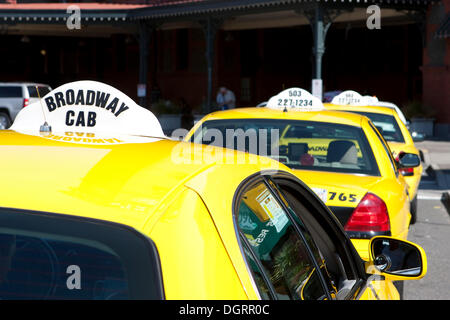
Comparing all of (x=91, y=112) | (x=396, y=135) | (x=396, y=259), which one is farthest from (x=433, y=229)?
(x=91, y=112)

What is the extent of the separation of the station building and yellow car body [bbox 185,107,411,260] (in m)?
15.8

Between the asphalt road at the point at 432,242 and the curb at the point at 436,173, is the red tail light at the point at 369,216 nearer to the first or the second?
the asphalt road at the point at 432,242

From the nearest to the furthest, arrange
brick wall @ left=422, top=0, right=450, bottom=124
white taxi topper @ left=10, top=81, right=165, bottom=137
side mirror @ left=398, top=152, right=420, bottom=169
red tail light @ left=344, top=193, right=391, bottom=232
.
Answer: white taxi topper @ left=10, top=81, right=165, bottom=137
red tail light @ left=344, top=193, right=391, bottom=232
side mirror @ left=398, top=152, right=420, bottom=169
brick wall @ left=422, top=0, right=450, bottom=124

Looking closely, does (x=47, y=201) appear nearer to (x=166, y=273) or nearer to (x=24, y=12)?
(x=166, y=273)

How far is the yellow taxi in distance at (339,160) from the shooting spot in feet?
17.1

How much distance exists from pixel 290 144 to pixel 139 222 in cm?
462

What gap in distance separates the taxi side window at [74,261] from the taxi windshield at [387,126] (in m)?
8.53

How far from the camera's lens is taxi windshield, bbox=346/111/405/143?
10.2 m

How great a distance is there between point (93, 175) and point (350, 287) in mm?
1537

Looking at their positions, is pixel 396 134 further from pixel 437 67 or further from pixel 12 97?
pixel 12 97

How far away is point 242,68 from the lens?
30719 millimetres

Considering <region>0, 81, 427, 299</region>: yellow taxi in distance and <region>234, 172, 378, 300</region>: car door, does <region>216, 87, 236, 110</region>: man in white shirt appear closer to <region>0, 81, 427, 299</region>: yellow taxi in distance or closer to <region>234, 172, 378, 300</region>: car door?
<region>234, 172, 378, 300</region>: car door

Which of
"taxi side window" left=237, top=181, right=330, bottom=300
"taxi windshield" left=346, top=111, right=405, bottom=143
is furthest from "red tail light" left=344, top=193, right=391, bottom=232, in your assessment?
"taxi windshield" left=346, top=111, right=405, bottom=143
